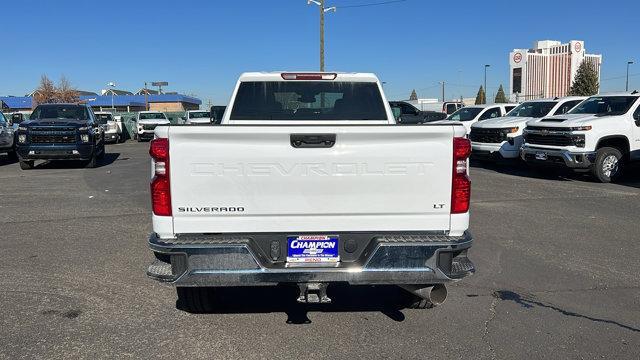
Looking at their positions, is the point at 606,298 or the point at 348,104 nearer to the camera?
Answer: the point at 606,298

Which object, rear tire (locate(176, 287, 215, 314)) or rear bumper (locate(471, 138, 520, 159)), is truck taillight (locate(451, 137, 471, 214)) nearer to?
rear tire (locate(176, 287, 215, 314))

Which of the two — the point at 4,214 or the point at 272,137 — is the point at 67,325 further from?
the point at 4,214

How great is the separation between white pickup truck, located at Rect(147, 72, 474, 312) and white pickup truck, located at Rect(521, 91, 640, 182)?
33.0ft

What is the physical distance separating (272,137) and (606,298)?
3388 millimetres

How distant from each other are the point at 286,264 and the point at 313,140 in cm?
85

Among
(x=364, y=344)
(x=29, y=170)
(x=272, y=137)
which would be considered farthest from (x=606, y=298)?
(x=29, y=170)

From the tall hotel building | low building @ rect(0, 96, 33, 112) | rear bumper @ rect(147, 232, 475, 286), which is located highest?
the tall hotel building

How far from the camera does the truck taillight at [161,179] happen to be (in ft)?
12.0

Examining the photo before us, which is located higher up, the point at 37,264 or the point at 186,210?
the point at 186,210

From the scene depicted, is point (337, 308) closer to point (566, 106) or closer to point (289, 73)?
point (289, 73)

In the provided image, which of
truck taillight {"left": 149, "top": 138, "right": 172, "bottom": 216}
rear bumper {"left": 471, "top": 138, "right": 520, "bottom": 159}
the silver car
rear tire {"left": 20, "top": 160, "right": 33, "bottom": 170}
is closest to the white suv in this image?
rear bumper {"left": 471, "top": 138, "right": 520, "bottom": 159}

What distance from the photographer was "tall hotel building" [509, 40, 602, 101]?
11294 cm

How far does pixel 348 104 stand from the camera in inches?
223

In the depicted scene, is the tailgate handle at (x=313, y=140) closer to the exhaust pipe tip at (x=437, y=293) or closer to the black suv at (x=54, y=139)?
the exhaust pipe tip at (x=437, y=293)
